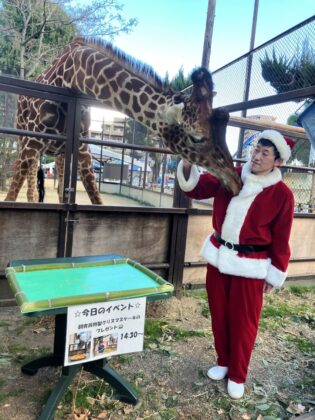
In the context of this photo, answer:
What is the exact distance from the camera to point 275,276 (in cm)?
239

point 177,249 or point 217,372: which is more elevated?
point 177,249

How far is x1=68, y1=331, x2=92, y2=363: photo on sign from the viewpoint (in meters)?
1.94

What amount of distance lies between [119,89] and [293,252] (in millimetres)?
3077

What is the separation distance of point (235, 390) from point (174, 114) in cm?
196

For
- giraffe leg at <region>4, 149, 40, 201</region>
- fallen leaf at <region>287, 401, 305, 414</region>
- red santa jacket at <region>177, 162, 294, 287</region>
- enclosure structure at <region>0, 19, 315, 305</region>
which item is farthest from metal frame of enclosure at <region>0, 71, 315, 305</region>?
fallen leaf at <region>287, 401, 305, 414</region>

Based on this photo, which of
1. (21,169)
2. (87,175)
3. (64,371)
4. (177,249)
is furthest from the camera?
(87,175)

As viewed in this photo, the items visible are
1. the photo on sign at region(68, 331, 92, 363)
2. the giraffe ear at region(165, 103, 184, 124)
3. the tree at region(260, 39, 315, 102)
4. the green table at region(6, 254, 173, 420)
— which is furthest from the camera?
the tree at region(260, 39, 315, 102)

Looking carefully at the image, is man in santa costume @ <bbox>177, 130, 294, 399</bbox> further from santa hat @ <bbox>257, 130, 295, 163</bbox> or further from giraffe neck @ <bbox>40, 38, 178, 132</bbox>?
giraffe neck @ <bbox>40, 38, 178, 132</bbox>

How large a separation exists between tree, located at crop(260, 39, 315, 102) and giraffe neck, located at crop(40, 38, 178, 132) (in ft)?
4.64

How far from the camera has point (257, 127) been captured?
14.1ft

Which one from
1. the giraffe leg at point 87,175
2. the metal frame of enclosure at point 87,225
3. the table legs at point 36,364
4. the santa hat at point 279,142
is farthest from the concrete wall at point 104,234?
the santa hat at point 279,142

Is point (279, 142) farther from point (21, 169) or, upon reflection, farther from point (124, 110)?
point (21, 169)

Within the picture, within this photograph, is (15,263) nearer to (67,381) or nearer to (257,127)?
(67,381)

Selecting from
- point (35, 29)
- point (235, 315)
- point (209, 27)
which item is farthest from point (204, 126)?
point (35, 29)
